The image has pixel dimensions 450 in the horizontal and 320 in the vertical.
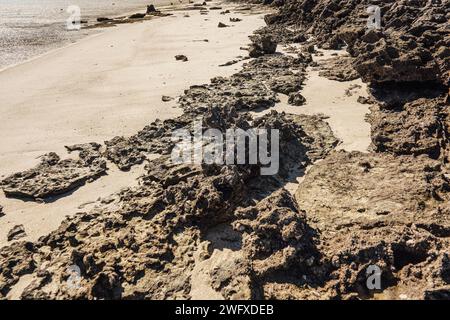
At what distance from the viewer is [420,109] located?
7.57 meters

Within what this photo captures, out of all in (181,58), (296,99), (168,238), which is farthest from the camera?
(181,58)

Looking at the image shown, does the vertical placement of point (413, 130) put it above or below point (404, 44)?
below

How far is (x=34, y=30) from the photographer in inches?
1147

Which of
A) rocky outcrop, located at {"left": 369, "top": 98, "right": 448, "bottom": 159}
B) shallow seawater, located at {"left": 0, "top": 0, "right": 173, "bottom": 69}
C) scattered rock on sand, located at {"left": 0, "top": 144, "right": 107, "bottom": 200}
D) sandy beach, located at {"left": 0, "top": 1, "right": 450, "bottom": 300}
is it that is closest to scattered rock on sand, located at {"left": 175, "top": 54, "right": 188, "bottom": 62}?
sandy beach, located at {"left": 0, "top": 1, "right": 450, "bottom": 300}

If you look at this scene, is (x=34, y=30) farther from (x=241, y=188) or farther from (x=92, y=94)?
(x=241, y=188)

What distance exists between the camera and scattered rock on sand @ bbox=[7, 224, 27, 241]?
5812 millimetres

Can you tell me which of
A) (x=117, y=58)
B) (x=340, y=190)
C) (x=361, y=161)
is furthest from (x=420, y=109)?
(x=117, y=58)

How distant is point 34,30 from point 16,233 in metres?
27.8

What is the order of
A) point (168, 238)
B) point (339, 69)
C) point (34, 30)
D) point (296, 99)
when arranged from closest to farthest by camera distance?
point (168, 238) < point (296, 99) < point (339, 69) < point (34, 30)

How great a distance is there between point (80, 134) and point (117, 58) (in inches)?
352

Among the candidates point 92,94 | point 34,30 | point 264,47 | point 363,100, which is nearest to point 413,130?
point 363,100

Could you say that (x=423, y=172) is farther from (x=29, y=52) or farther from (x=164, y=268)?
(x=29, y=52)

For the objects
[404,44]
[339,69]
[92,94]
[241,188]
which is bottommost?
[241,188]

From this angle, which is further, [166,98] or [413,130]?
[166,98]
